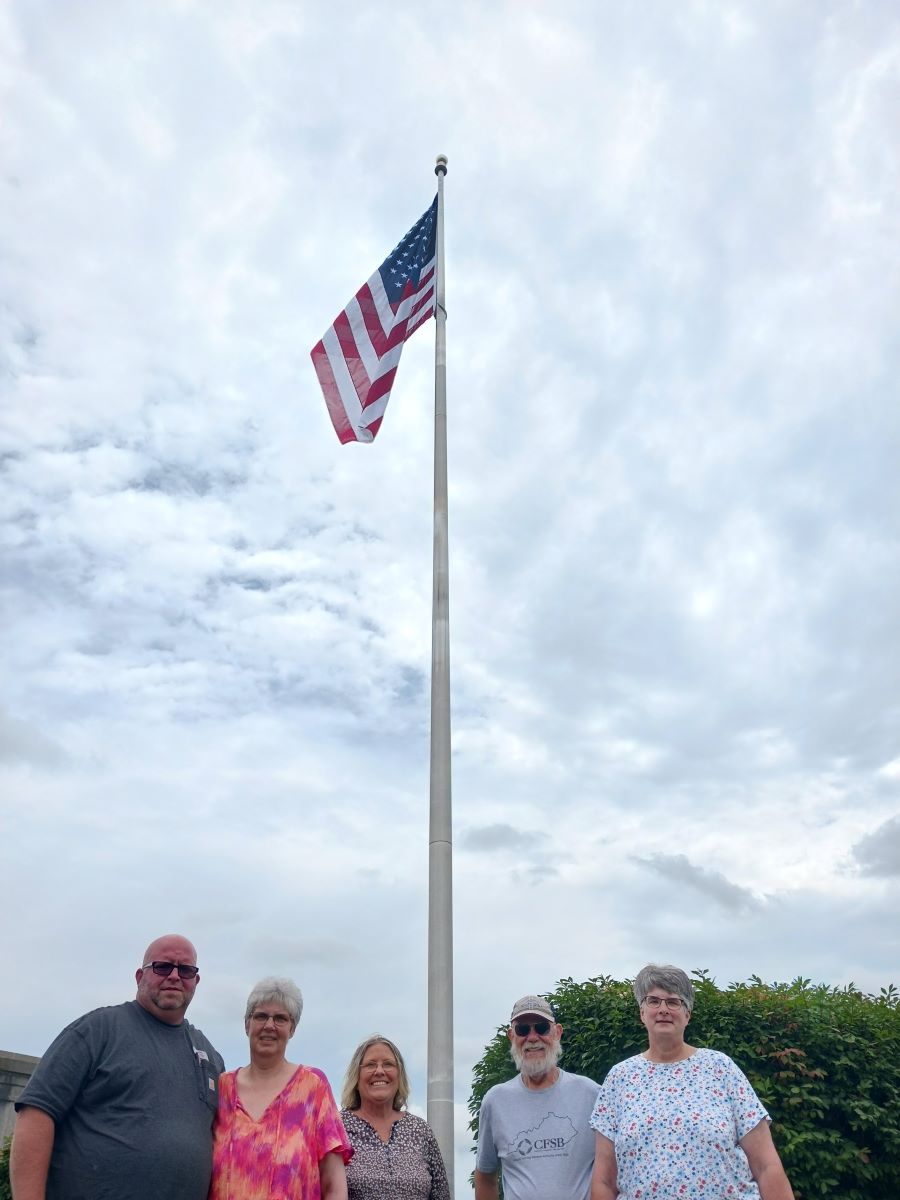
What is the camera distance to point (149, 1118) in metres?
3.62

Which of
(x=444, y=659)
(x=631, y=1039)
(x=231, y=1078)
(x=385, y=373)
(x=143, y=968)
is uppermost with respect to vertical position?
(x=385, y=373)

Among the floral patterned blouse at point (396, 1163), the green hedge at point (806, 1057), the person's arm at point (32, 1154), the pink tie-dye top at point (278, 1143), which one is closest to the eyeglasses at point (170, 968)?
the pink tie-dye top at point (278, 1143)

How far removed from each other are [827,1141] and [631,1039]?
144 cm

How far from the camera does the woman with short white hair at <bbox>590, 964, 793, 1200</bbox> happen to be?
12.4 ft

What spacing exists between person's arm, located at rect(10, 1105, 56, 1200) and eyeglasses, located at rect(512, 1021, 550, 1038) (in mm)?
1921

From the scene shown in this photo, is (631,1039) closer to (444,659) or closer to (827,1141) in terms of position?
(827,1141)

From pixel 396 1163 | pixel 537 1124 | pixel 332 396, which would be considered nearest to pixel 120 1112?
pixel 396 1163

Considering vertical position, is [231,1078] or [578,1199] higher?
[231,1078]

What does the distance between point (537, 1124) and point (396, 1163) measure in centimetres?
60

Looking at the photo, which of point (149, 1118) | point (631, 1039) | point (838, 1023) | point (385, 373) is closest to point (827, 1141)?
point (838, 1023)

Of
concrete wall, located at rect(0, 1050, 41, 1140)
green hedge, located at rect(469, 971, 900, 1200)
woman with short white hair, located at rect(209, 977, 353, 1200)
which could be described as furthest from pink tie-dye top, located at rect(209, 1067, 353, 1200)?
concrete wall, located at rect(0, 1050, 41, 1140)

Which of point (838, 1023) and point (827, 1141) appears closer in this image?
point (827, 1141)

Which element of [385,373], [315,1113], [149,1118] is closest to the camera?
[149,1118]

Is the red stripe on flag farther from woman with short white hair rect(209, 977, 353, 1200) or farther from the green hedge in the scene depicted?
woman with short white hair rect(209, 977, 353, 1200)
